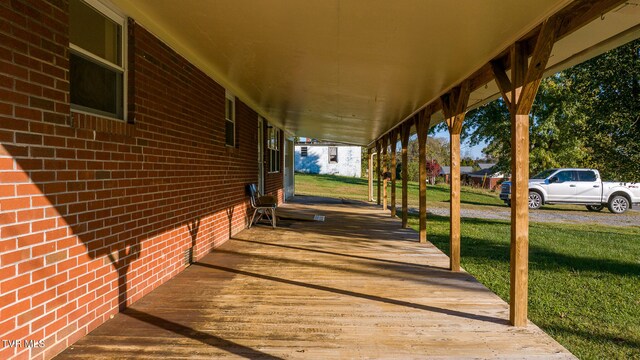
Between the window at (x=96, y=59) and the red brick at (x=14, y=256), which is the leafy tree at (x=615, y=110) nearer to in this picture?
the window at (x=96, y=59)

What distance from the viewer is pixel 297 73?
4949 mm

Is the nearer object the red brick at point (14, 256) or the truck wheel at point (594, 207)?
the red brick at point (14, 256)

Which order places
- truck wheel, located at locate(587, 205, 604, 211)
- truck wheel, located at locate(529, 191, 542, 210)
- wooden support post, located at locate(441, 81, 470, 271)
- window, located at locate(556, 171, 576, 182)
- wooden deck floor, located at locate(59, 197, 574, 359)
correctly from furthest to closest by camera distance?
truck wheel, located at locate(587, 205, 604, 211) → truck wheel, located at locate(529, 191, 542, 210) → window, located at locate(556, 171, 576, 182) → wooden support post, located at locate(441, 81, 470, 271) → wooden deck floor, located at locate(59, 197, 574, 359)

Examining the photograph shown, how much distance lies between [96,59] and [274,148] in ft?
29.5

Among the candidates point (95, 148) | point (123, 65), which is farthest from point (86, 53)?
point (95, 148)

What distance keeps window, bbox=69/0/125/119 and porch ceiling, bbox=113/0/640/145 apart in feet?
0.75

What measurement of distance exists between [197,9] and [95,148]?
1377 mm

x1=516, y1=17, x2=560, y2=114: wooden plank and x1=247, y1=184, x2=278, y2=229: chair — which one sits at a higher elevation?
x1=516, y1=17, x2=560, y2=114: wooden plank

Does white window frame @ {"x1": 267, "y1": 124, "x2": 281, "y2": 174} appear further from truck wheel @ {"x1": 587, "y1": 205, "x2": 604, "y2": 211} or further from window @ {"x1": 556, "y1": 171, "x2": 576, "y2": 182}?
truck wheel @ {"x1": 587, "y1": 205, "x2": 604, "y2": 211}

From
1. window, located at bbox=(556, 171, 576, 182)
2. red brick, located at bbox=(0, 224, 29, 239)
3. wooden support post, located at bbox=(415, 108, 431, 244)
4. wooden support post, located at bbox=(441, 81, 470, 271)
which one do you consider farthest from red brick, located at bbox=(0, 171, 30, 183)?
window, located at bbox=(556, 171, 576, 182)

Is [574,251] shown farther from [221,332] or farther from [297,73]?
[221,332]

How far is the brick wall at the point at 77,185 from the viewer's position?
2248mm

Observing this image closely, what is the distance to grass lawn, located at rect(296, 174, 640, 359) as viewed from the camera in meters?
3.39

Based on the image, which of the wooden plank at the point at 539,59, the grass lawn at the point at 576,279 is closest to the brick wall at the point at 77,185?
the wooden plank at the point at 539,59
